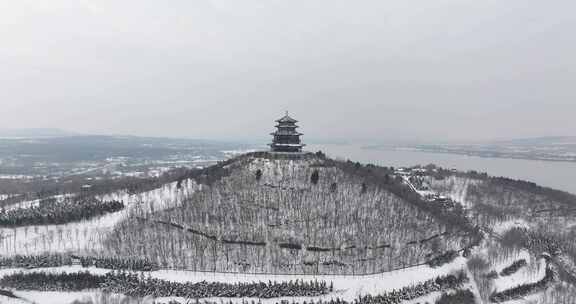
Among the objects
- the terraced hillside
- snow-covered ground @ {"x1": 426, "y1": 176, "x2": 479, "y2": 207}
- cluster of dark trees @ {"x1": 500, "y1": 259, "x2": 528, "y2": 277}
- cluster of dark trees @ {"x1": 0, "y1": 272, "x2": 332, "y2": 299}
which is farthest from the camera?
snow-covered ground @ {"x1": 426, "y1": 176, "x2": 479, "y2": 207}

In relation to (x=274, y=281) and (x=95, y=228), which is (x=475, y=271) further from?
(x=95, y=228)

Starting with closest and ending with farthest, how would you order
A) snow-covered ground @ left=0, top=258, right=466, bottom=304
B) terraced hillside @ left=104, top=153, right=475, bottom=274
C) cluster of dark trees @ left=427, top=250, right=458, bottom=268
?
snow-covered ground @ left=0, top=258, right=466, bottom=304 < terraced hillside @ left=104, top=153, right=475, bottom=274 < cluster of dark trees @ left=427, top=250, right=458, bottom=268

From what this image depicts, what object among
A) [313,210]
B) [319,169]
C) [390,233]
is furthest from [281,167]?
[390,233]

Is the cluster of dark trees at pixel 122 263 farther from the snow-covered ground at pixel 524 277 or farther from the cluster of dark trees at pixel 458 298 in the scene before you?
the snow-covered ground at pixel 524 277

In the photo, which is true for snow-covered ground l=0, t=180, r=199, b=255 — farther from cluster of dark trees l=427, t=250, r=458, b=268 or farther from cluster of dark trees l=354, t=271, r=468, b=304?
cluster of dark trees l=427, t=250, r=458, b=268

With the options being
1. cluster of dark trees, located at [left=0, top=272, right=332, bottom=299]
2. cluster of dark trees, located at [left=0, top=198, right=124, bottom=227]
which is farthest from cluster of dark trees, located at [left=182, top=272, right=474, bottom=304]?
cluster of dark trees, located at [left=0, top=198, right=124, bottom=227]

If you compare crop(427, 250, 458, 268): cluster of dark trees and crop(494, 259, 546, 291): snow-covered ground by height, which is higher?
crop(427, 250, 458, 268): cluster of dark trees
